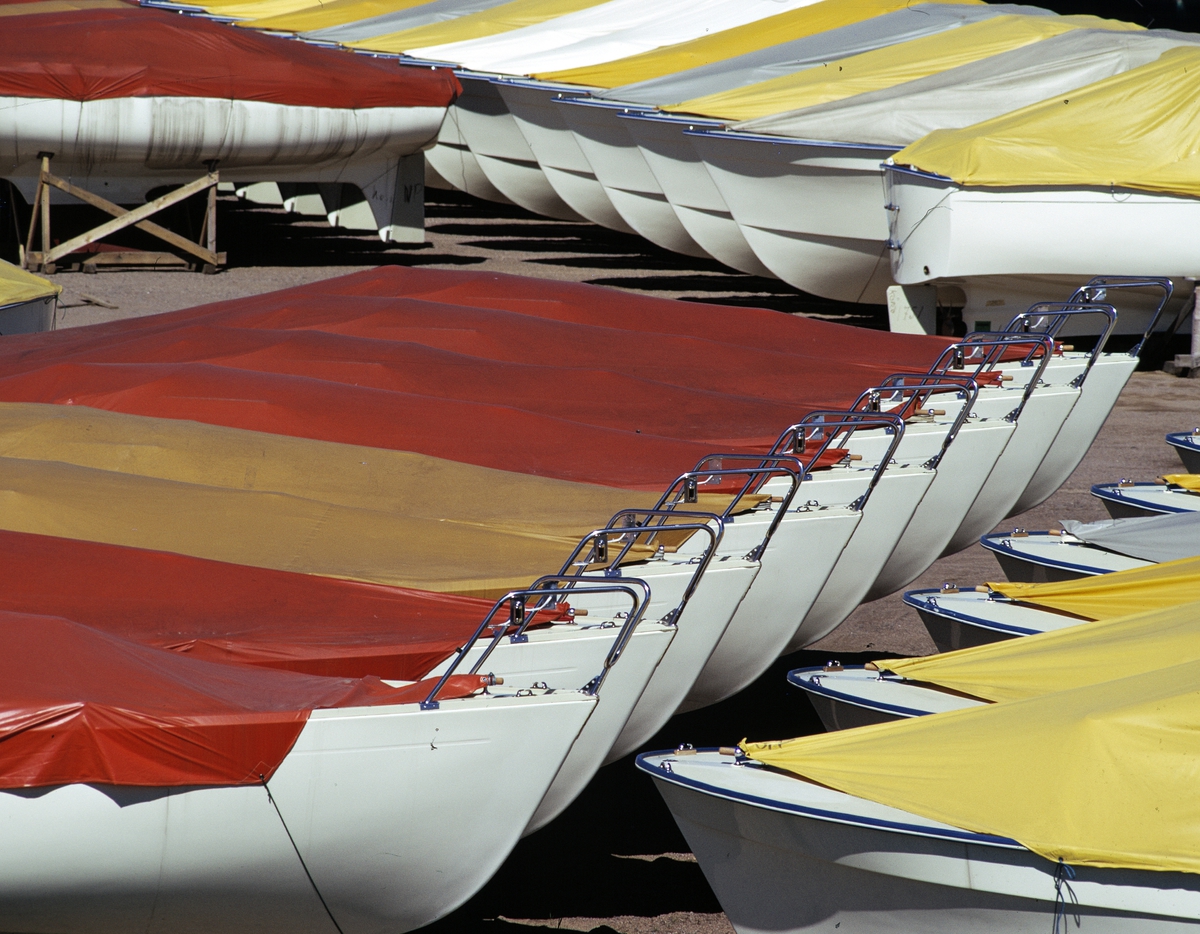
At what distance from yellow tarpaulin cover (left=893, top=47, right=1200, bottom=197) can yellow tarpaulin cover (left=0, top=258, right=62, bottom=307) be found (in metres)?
6.24

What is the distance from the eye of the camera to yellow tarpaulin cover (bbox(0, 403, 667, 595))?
183 inches

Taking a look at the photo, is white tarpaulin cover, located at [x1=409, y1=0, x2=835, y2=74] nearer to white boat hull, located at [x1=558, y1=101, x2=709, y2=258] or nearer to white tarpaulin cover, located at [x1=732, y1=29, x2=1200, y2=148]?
white boat hull, located at [x1=558, y1=101, x2=709, y2=258]

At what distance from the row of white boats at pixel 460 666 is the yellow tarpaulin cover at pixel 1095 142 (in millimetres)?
5225

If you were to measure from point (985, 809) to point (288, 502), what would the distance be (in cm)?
247

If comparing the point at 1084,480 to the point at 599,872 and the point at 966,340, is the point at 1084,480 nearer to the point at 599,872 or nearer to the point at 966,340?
the point at 966,340

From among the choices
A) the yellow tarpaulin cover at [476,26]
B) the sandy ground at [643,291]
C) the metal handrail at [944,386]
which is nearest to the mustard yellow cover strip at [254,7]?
the sandy ground at [643,291]

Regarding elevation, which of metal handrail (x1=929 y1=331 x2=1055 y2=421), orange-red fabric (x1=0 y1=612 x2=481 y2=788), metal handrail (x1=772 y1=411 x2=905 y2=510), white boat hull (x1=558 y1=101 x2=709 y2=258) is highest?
white boat hull (x1=558 y1=101 x2=709 y2=258)

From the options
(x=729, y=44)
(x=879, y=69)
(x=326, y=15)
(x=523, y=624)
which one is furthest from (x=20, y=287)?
(x=326, y=15)

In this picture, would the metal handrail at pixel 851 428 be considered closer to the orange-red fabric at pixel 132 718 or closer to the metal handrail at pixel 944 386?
the metal handrail at pixel 944 386

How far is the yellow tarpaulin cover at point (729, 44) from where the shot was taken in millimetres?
16234

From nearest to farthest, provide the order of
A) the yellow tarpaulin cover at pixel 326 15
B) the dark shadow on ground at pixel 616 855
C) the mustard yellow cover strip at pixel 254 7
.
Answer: the dark shadow on ground at pixel 616 855 → the yellow tarpaulin cover at pixel 326 15 → the mustard yellow cover strip at pixel 254 7

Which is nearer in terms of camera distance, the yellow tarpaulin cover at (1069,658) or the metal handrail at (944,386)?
the yellow tarpaulin cover at (1069,658)

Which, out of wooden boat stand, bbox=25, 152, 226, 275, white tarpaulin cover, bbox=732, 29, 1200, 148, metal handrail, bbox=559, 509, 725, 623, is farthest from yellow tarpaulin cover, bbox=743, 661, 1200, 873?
wooden boat stand, bbox=25, 152, 226, 275

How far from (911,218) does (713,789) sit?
8.37 m
